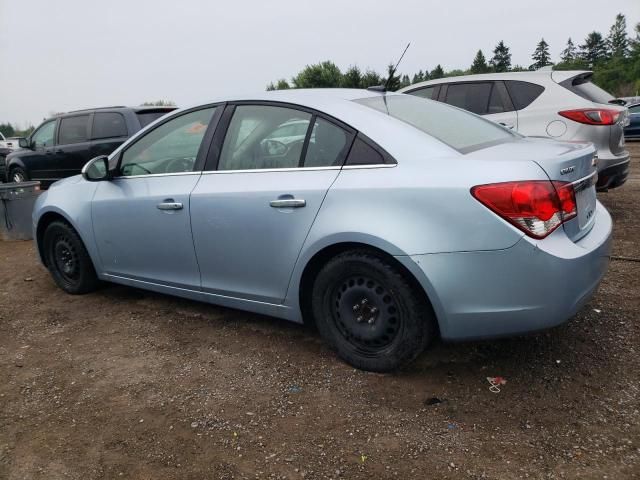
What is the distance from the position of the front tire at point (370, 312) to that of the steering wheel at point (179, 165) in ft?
4.20

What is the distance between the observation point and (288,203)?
3051 millimetres

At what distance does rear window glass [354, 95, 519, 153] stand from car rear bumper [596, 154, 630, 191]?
2.59 meters

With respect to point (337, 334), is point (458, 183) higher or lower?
higher

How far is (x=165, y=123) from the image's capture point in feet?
12.9

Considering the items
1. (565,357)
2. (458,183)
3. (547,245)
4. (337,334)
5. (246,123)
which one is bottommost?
(565,357)

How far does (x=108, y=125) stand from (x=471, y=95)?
6.16 metres

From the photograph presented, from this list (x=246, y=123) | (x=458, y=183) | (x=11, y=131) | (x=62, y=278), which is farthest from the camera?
(x=11, y=131)

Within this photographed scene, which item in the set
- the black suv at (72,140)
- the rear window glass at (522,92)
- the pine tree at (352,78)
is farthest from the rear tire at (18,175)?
the pine tree at (352,78)

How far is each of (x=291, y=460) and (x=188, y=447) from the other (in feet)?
1.62

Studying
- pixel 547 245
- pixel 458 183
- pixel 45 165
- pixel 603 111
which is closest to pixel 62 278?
pixel 458 183

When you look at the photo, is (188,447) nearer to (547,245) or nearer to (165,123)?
(547,245)

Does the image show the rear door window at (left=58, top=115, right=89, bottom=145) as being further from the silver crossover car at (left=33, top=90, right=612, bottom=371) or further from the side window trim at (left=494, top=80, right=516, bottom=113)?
the side window trim at (left=494, top=80, right=516, bottom=113)

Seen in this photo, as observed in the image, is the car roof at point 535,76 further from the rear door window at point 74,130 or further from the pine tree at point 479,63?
the pine tree at point 479,63

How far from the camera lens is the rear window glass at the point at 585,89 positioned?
19.9 ft
